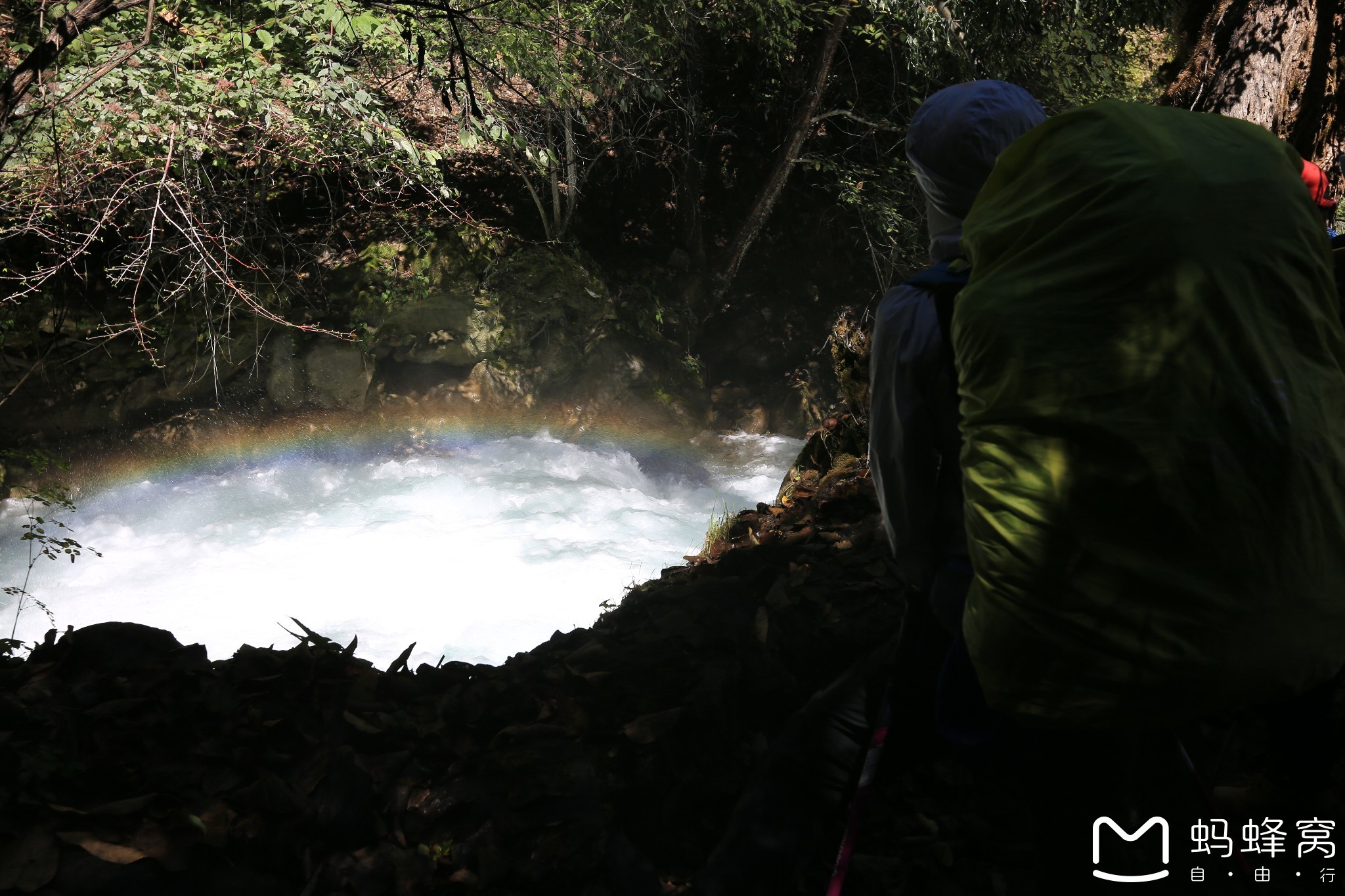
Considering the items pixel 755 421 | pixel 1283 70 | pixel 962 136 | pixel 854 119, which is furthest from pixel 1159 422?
pixel 755 421

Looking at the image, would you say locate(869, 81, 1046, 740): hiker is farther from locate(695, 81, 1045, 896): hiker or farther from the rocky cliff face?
the rocky cliff face

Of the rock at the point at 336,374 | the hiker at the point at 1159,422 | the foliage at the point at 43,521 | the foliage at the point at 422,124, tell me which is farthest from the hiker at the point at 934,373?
the rock at the point at 336,374

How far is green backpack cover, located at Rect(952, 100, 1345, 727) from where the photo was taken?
0.98 m

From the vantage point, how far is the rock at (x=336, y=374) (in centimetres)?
842

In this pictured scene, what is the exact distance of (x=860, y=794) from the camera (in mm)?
1625

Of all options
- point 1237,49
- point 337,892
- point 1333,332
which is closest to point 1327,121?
point 1237,49

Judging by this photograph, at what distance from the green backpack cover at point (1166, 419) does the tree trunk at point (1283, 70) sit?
3.40 meters

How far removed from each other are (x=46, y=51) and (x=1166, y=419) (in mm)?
3209

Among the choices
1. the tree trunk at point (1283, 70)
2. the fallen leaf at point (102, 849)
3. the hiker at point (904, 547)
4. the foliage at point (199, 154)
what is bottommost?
the fallen leaf at point (102, 849)

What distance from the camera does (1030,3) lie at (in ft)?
Answer: 24.3

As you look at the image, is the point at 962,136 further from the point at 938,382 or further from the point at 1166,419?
the point at 1166,419

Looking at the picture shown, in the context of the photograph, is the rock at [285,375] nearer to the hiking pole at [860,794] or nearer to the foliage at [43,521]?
the foliage at [43,521]

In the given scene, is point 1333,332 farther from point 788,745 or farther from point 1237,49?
A: point 1237,49

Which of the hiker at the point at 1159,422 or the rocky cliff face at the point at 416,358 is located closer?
the hiker at the point at 1159,422
